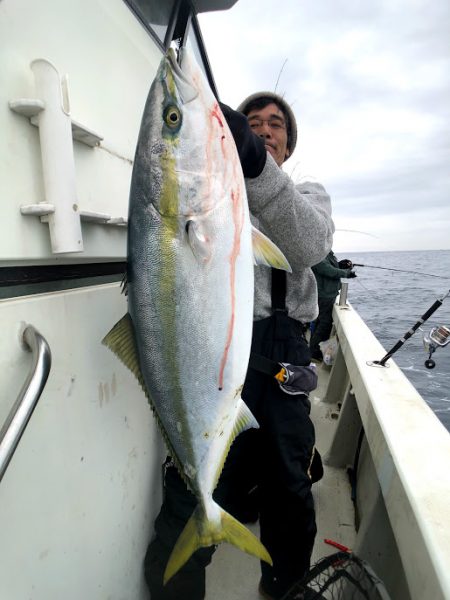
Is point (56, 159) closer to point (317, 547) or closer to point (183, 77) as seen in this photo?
point (183, 77)

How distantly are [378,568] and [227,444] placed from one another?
1123 millimetres

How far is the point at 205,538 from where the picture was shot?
1153 mm

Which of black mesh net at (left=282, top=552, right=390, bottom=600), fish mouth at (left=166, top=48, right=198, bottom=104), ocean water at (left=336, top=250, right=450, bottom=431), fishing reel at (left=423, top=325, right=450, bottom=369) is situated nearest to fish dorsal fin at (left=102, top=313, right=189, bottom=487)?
fish mouth at (left=166, top=48, right=198, bottom=104)

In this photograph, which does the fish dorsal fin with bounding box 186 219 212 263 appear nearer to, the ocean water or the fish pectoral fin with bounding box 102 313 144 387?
the fish pectoral fin with bounding box 102 313 144 387

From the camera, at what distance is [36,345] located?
29.6 inches

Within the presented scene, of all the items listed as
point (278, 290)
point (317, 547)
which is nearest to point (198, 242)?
point (278, 290)

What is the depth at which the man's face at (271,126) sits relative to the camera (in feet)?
5.95

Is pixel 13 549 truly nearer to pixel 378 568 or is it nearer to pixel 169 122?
pixel 169 122

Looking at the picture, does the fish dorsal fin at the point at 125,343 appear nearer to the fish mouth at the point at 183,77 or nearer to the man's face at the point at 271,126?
the fish mouth at the point at 183,77

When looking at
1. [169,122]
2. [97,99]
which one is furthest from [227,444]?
[97,99]

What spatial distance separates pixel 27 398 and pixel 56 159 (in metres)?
0.50

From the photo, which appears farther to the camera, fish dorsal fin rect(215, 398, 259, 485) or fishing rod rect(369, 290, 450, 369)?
fishing rod rect(369, 290, 450, 369)

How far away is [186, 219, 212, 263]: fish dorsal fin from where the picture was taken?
939 mm

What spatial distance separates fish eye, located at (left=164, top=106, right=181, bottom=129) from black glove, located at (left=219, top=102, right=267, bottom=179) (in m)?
0.29
